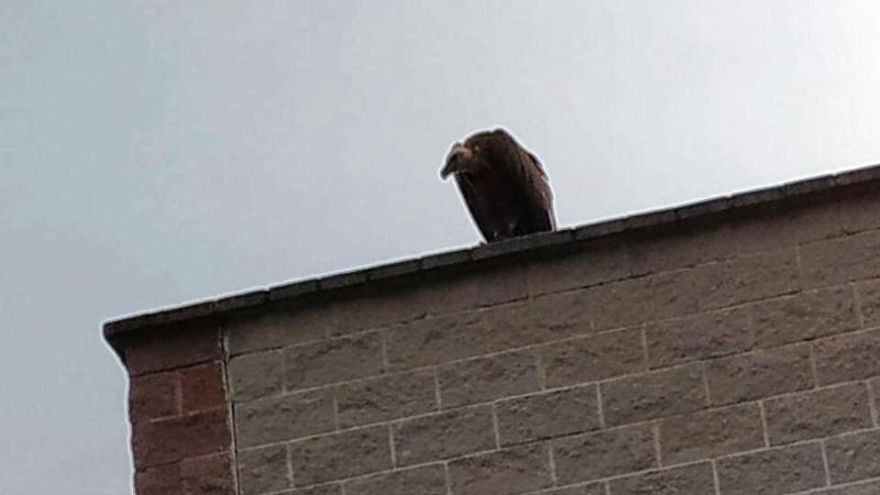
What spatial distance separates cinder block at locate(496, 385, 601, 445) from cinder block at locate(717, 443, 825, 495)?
51 cm

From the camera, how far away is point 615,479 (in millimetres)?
7863

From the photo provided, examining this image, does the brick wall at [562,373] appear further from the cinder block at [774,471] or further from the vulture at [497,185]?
the vulture at [497,185]

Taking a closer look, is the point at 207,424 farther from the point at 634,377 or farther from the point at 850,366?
the point at 850,366

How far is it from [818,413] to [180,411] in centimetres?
234

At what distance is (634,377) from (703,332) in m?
0.31

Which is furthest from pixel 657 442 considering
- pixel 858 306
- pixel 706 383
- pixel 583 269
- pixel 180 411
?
pixel 180 411

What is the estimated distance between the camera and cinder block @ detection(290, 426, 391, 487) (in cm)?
800

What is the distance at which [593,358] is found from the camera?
26.5 feet

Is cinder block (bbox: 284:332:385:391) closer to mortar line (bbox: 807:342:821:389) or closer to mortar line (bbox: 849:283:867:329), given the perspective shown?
mortar line (bbox: 807:342:821:389)

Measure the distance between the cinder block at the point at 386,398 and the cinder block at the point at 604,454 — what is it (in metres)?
0.52

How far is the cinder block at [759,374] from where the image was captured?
7953 millimetres

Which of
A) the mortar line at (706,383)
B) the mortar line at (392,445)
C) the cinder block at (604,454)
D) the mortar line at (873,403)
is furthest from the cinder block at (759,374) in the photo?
the mortar line at (392,445)

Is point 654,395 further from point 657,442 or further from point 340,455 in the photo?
point 340,455

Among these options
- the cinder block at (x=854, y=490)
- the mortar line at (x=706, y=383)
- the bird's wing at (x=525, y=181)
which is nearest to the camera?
the cinder block at (x=854, y=490)
